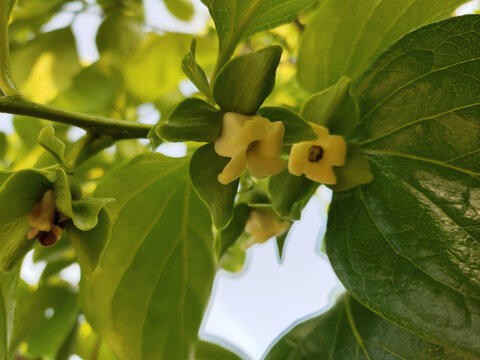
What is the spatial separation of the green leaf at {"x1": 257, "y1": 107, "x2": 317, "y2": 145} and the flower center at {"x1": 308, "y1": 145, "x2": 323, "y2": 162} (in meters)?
0.04

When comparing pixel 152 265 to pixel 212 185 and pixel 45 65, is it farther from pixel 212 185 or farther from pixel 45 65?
pixel 45 65

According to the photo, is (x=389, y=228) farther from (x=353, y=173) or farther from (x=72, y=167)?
(x=72, y=167)

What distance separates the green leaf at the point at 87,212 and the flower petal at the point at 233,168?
0.25 ft

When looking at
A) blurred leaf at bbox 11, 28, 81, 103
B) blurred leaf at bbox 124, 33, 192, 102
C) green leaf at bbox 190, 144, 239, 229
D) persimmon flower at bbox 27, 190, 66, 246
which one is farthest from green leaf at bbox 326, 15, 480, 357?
blurred leaf at bbox 11, 28, 81, 103

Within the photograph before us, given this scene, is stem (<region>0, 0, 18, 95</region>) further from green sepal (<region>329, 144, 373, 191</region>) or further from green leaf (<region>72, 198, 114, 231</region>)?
green sepal (<region>329, 144, 373, 191</region>)

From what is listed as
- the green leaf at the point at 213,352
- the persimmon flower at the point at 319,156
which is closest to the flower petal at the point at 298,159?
the persimmon flower at the point at 319,156

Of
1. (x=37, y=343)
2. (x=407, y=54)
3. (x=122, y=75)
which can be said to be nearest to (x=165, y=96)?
(x=122, y=75)

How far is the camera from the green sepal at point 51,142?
374 mm

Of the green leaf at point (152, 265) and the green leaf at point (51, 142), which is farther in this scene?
the green leaf at point (152, 265)

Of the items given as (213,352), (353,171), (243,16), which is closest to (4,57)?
(243,16)

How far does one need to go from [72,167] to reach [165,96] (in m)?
0.52

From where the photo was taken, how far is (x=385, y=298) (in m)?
0.38

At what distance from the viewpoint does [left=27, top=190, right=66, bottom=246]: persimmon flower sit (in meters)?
0.35

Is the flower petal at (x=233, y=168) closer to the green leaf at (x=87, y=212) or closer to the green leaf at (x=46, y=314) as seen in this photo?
the green leaf at (x=87, y=212)
